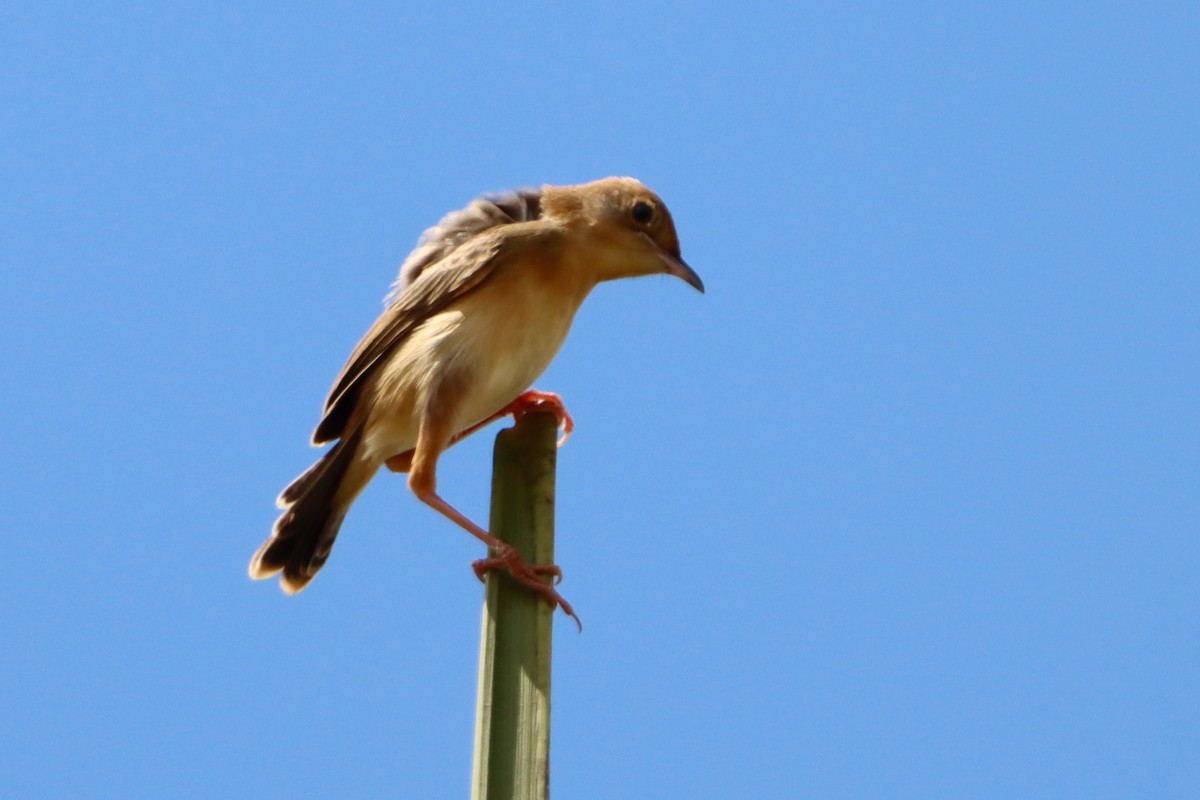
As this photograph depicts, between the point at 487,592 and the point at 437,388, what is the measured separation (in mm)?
1531

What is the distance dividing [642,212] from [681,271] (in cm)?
28

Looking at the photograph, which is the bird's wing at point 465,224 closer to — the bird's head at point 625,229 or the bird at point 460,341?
the bird at point 460,341

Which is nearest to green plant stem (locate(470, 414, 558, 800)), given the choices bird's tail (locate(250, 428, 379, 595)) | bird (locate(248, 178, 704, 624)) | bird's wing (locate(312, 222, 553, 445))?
bird (locate(248, 178, 704, 624))

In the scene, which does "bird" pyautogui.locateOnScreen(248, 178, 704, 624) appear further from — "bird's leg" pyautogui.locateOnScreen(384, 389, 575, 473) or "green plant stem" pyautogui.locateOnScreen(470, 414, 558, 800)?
"green plant stem" pyautogui.locateOnScreen(470, 414, 558, 800)

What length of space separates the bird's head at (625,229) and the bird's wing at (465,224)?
0.24m

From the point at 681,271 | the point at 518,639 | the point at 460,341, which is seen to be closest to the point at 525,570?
the point at 518,639

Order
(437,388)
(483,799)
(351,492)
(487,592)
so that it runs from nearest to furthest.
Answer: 1. (483,799)
2. (487,592)
3. (437,388)
4. (351,492)

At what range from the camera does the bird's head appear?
5719 mm

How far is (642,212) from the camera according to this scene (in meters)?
5.76

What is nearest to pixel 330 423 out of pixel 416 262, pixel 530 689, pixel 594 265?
pixel 416 262

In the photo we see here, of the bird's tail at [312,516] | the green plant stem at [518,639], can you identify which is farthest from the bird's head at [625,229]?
the green plant stem at [518,639]

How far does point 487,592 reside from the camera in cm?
388

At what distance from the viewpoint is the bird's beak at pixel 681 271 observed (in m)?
5.71

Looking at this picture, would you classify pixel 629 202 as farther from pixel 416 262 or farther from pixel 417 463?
pixel 417 463
